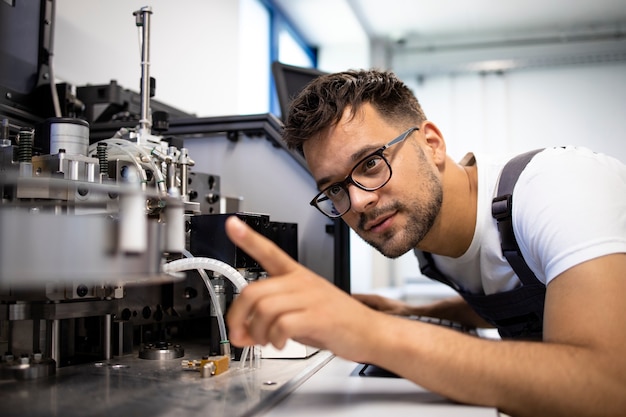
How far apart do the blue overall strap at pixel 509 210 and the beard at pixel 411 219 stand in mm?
165

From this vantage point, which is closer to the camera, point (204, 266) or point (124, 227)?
point (124, 227)

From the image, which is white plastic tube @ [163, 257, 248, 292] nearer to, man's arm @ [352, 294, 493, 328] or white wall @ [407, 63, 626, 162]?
man's arm @ [352, 294, 493, 328]

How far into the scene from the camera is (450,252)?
126cm

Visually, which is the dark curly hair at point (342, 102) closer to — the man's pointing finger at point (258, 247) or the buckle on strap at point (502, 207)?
the buckle on strap at point (502, 207)

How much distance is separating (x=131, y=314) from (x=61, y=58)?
907 mm

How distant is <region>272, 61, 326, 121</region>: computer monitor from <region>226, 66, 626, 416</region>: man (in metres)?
0.53

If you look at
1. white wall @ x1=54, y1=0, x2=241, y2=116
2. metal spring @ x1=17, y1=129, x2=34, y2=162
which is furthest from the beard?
white wall @ x1=54, y1=0, x2=241, y2=116

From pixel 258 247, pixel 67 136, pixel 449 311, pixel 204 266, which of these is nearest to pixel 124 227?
pixel 258 247

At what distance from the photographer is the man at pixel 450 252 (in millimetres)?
641

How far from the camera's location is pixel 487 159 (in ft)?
4.01

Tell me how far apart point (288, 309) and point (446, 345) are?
0.72 feet

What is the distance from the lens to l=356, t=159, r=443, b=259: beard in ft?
3.72

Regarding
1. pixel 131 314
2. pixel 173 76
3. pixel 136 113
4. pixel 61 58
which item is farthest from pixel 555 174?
pixel 173 76

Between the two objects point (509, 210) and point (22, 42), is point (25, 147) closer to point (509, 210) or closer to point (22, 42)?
point (22, 42)
